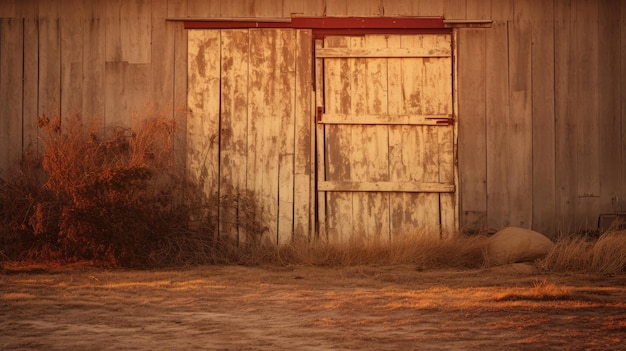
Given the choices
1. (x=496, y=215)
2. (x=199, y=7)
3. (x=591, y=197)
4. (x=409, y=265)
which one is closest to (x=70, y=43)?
(x=199, y=7)

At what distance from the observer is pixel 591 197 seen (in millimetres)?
9109

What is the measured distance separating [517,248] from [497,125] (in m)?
1.66

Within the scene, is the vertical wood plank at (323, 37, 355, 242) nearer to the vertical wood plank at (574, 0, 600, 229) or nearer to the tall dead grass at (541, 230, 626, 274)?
the tall dead grass at (541, 230, 626, 274)

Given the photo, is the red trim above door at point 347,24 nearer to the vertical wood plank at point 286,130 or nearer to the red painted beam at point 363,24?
the red painted beam at point 363,24

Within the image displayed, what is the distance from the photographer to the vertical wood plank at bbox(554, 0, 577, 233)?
9117 mm

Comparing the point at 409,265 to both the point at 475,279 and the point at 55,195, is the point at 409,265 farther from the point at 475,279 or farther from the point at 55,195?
the point at 55,195

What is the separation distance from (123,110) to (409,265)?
3.74 m

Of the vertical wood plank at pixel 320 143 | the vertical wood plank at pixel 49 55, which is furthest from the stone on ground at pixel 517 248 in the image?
the vertical wood plank at pixel 49 55

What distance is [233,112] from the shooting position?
920 cm

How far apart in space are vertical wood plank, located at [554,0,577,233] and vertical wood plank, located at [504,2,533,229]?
31 centimetres

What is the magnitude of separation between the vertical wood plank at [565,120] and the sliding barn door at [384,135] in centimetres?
122

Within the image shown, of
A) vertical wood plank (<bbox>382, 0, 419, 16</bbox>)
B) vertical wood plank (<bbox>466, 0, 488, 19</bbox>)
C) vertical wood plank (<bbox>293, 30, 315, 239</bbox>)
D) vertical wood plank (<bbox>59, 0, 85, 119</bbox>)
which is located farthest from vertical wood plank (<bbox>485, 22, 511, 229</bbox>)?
vertical wood plank (<bbox>59, 0, 85, 119</bbox>)

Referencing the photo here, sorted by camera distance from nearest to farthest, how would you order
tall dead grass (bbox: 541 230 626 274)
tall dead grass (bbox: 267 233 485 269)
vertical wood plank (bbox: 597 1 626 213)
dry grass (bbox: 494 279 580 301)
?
dry grass (bbox: 494 279 580 301) → tall dead grass (bbox: 541 230 626 274) → tall dead grass (bbox: 267 233 485 269) → vertical wood plank (bbox: 597 1 626 213)

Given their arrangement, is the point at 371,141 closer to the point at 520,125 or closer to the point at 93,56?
the point at 520,125
